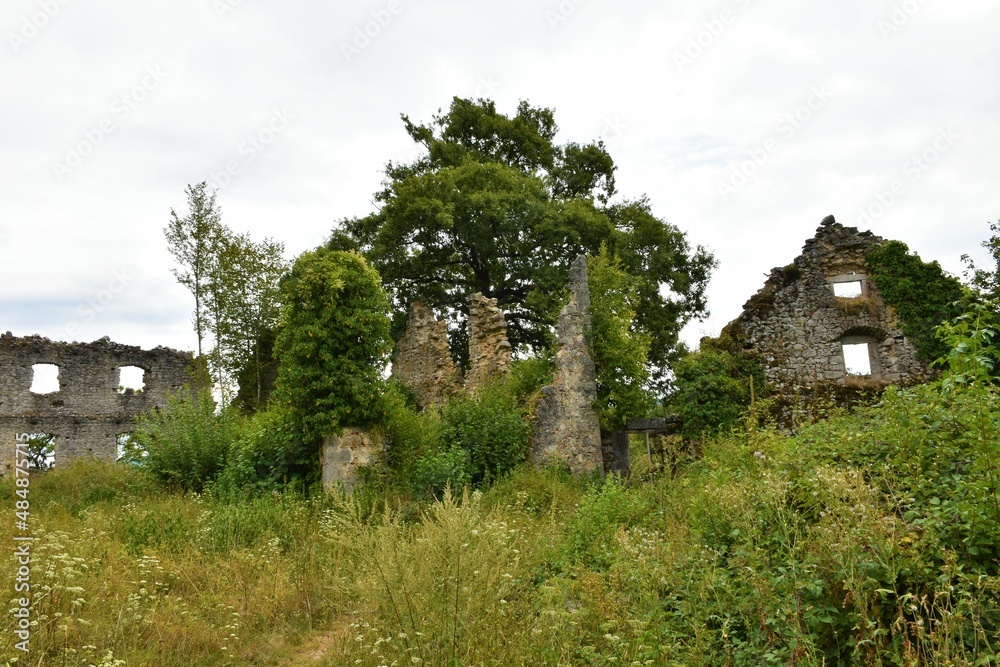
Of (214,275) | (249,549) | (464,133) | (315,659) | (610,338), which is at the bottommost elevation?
(315,659)

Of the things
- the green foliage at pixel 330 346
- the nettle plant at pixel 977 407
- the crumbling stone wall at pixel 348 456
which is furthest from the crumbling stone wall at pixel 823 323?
the nettle plant at pixel 977 407

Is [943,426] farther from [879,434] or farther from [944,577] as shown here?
[944,577]

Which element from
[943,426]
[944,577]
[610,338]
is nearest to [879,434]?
[943,426]

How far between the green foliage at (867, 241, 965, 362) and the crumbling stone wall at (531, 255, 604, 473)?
724 centimetres

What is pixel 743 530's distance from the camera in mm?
4812

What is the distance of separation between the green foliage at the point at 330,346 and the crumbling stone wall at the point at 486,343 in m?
5.61

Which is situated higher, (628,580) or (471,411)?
(471,411)

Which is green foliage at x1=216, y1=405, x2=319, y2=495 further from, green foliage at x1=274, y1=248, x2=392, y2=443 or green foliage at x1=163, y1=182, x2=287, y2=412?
green foliage at x1=163, y1=182, x2=287, y2=412

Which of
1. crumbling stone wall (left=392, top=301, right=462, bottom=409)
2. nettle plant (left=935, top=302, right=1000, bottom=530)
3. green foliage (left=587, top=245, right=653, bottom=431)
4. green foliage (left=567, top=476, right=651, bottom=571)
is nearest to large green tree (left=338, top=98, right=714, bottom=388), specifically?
crumbling stone wall (left=392, top=301, right=462, bottom=409)

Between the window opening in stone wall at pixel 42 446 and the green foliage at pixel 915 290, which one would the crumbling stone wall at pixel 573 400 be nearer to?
the green foliage at pixel 915 290

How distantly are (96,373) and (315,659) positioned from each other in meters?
23.0

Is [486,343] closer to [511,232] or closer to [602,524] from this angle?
[511,232]

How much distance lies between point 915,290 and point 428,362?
11.7m

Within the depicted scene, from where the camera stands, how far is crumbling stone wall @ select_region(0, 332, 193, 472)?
22.1 m
